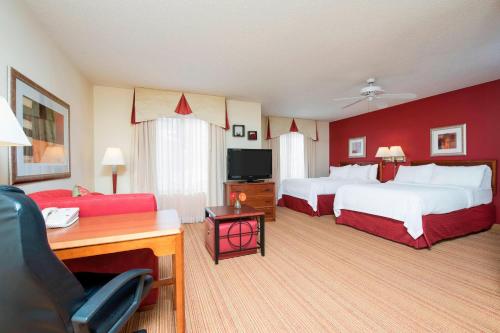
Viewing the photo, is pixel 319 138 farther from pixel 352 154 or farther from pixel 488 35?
pixel 488 35

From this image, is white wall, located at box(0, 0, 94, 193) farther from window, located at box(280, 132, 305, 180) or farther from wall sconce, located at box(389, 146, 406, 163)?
wall sconce, located at box(389, 146, 406, 163)

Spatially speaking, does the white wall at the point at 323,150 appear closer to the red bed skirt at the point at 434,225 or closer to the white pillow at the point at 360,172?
the white pillow at the point at 360,172

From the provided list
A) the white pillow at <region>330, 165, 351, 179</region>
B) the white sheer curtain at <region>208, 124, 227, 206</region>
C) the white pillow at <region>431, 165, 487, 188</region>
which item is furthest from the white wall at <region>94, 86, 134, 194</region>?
the white pillow at <region>431, 165, 487, 188</region>

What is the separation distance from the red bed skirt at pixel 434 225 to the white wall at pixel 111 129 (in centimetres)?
404

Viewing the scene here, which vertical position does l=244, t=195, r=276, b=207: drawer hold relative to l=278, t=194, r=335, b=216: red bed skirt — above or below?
above

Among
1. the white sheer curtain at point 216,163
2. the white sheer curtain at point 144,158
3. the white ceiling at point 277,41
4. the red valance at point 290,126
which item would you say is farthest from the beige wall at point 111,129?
the red valance at point 290,126

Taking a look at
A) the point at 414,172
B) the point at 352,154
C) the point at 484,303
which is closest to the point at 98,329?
the point at 484,303

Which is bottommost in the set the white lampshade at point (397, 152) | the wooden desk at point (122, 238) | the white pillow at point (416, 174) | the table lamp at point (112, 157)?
the wooden desk at point (122, 238)

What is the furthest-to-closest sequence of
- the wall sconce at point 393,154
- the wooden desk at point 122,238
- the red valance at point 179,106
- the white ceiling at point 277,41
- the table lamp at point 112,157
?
the wall sconce at point 393,154, the red valance at point 179,106, the table lamp at point 112,157, the white ceiling at point 277,41, the wooden desk at point 122,238

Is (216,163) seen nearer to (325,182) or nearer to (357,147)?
(325,182)

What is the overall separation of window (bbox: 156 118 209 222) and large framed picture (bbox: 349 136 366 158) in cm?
413

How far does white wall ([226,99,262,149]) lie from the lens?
4496mm

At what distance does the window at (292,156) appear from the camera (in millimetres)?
6145

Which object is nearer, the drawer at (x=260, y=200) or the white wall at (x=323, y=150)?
the drawer at (x=260, y=200)
